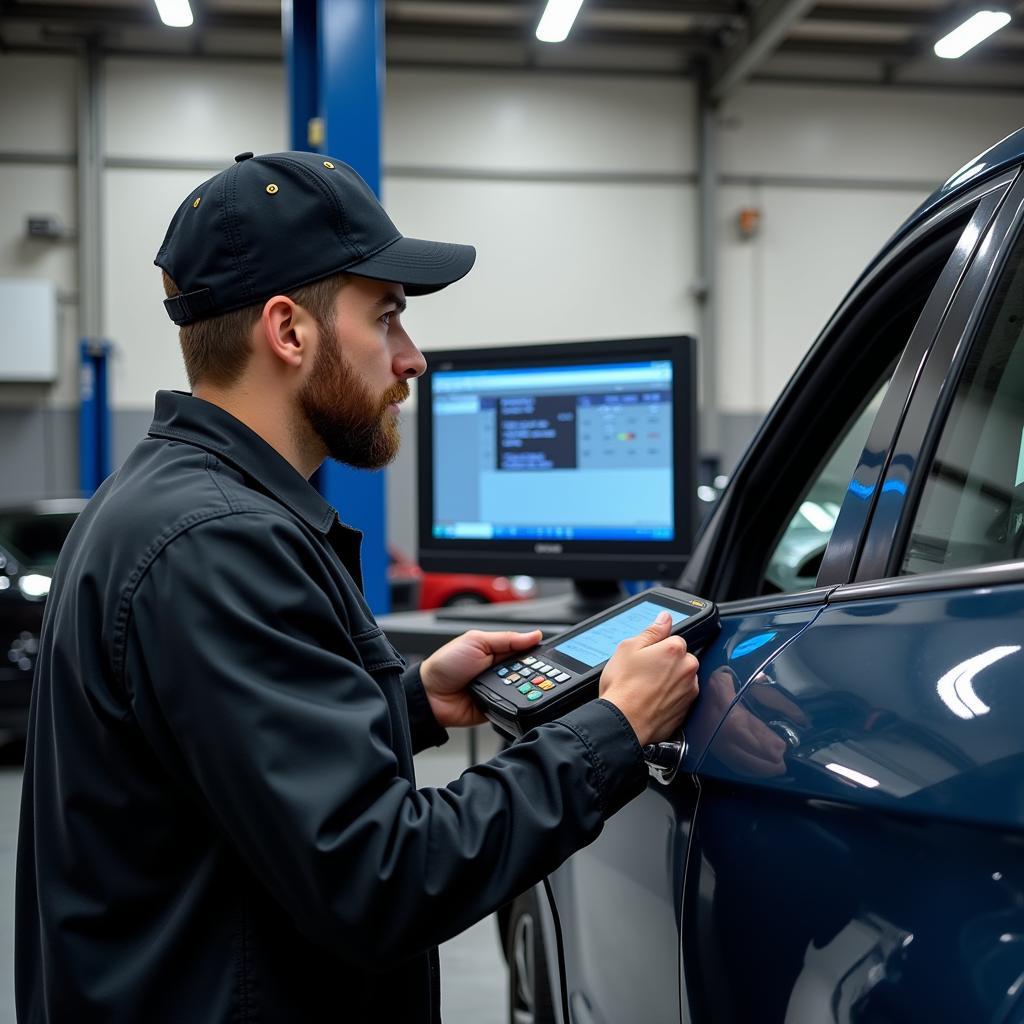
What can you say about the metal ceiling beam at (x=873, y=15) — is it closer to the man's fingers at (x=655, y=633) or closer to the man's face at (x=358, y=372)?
the man's face at (x=358, y=372)

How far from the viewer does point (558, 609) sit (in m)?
2.65

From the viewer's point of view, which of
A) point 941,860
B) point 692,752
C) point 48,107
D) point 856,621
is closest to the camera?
point 941,860

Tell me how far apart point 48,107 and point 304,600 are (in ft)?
35.4

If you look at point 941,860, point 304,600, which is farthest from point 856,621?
point 304,600

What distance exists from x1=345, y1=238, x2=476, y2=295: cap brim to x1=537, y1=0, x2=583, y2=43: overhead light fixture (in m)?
6.82

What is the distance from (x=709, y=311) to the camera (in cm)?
1100

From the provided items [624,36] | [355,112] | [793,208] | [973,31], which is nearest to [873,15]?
[793,208]

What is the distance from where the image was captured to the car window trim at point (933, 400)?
40.6 inches

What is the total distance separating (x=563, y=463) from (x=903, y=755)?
71.0 inches

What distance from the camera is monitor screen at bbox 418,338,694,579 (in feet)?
8.09

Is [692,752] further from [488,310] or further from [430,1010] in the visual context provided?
[488,310]

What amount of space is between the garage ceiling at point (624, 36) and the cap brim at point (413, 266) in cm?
928

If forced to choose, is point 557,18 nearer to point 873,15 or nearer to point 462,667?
point 873,15

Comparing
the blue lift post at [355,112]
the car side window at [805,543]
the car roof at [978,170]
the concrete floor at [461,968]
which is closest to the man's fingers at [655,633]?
the car roof at [978,170]
